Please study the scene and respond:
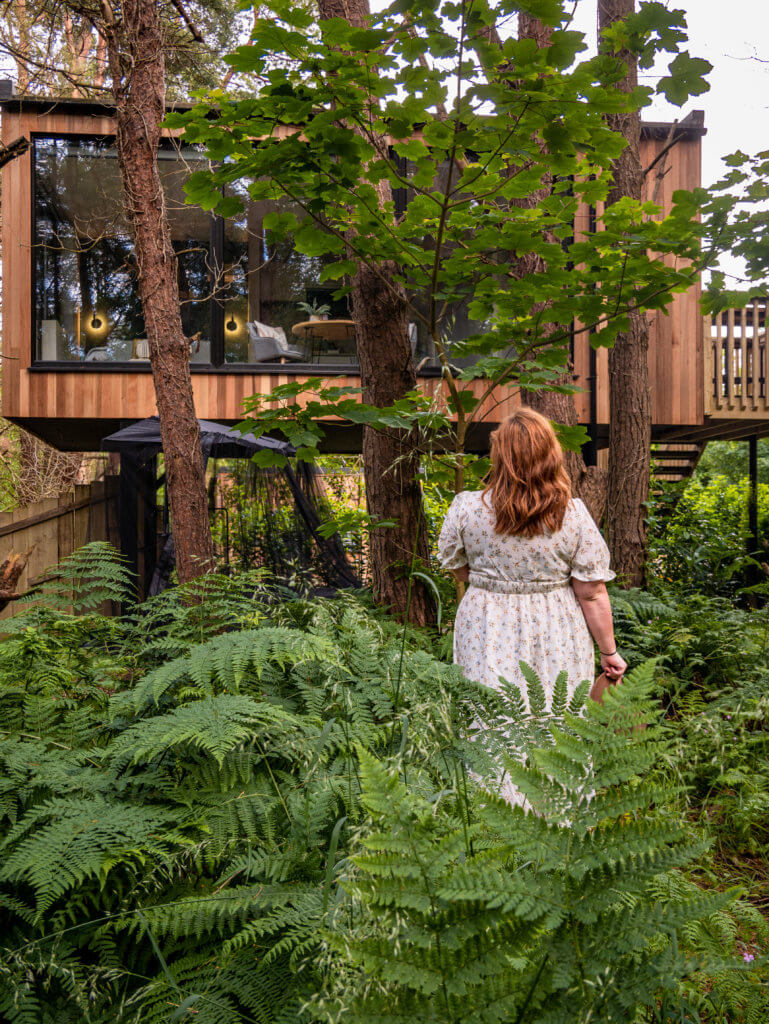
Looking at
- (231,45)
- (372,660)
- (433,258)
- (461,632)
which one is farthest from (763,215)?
(231,45)

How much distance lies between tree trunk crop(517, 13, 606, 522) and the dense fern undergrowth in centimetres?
293

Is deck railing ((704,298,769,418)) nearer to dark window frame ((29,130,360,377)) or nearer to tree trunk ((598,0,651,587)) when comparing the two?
tree trunk ((598,0,651,587))

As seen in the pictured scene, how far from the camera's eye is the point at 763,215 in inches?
157

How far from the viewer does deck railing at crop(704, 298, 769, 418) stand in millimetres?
9664

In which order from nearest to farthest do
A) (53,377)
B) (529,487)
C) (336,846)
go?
(336,846) → (529,487) → (53,377)

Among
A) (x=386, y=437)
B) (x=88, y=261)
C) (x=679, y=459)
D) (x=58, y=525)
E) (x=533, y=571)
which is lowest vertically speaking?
(x=58, y=525)

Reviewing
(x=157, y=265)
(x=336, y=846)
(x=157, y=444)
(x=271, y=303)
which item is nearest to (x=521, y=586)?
(x=336, y=846)

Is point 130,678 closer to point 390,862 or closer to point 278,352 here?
point 390,862

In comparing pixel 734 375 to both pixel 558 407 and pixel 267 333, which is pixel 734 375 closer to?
pixel 558 407

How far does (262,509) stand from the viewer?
7.93 m

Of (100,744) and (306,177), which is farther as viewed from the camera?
(306,177)

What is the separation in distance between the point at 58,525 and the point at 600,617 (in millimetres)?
8138

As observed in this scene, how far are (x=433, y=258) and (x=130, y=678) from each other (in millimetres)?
2388

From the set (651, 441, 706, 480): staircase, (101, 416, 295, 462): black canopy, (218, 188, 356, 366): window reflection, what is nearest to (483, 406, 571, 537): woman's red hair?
(101, 416, 295, 462): black canopy
